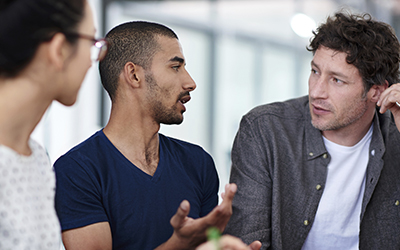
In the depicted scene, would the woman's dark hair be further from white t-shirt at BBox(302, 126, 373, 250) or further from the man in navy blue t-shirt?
white t-shirt at BBox(302, 126, 373, 250)

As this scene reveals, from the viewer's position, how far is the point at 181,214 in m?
1.15

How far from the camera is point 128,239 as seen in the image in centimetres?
144

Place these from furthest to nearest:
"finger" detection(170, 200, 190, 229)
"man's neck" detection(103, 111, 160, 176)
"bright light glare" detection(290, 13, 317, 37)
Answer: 1. "bright light glare" detection(290, 13, 317, 37)
2. "man's neck" detection(103, 111, 160, 176)
3. "finger" detection(170, 200, 190, 229)

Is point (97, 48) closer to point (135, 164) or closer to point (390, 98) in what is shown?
point (135, 164)

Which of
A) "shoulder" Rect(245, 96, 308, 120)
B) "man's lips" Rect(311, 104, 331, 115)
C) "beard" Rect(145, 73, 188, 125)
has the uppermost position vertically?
"beard" Rect(145, 73, 188, 125)

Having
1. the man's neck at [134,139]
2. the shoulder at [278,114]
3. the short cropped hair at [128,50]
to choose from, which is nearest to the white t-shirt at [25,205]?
the man's neck at [134,139]

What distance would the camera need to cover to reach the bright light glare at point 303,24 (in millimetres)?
4559

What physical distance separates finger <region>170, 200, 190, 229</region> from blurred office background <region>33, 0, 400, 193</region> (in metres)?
3.14

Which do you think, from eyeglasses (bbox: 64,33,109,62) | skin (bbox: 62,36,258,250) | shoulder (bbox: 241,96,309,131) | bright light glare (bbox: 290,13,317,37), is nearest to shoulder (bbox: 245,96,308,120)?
shoulder (bbox: 241,96,309,131)

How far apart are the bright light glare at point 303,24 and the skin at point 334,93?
2744 mm

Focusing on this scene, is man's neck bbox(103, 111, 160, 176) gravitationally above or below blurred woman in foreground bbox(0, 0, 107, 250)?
below

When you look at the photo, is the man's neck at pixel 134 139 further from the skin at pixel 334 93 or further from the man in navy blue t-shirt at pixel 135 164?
the skin at pixel 334 93

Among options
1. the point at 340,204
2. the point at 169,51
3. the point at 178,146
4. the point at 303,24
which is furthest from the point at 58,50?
the point at 303,24

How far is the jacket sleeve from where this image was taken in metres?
1.76
